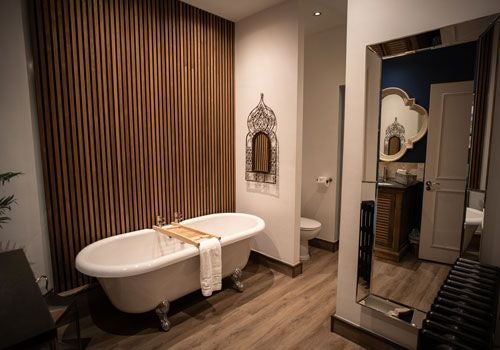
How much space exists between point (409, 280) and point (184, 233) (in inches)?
73.6

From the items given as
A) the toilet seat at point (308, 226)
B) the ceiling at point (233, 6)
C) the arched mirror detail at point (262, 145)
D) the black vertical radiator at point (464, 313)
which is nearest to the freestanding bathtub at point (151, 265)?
the arched mirror detail at point (262, 145)

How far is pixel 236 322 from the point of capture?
229cm

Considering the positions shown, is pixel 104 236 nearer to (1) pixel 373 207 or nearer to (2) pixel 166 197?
(2) pixel 166 197

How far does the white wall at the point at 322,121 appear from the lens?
11.7ft

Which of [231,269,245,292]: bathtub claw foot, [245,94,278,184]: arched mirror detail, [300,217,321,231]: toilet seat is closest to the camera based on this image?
[231,269,245,292]: bathtub claw foot

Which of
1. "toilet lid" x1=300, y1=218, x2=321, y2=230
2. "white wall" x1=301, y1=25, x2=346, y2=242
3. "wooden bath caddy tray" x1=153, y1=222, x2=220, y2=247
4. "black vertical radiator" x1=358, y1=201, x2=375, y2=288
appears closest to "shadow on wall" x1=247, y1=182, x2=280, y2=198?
"toilet lid" x1=300, y1=218, x2=321, y2=230

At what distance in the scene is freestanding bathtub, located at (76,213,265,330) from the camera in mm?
1934

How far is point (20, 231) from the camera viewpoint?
2.10 meters

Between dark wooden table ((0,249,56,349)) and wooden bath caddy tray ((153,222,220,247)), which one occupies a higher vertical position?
dark wooden table ((0,249,56,349))

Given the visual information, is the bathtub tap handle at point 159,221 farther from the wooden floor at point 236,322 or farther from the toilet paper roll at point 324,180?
the toilet paper roll at point 324,180

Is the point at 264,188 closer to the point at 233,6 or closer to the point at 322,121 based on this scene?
the point at 322,121

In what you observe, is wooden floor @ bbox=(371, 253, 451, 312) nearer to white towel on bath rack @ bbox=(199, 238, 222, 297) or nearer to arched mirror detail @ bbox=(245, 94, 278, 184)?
white towel on bath rack @ bbox=(199, 238, 222, 297)

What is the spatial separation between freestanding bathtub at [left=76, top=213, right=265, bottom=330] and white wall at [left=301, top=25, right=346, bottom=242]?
130 centimetres

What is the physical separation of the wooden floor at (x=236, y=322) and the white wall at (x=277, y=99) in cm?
51
